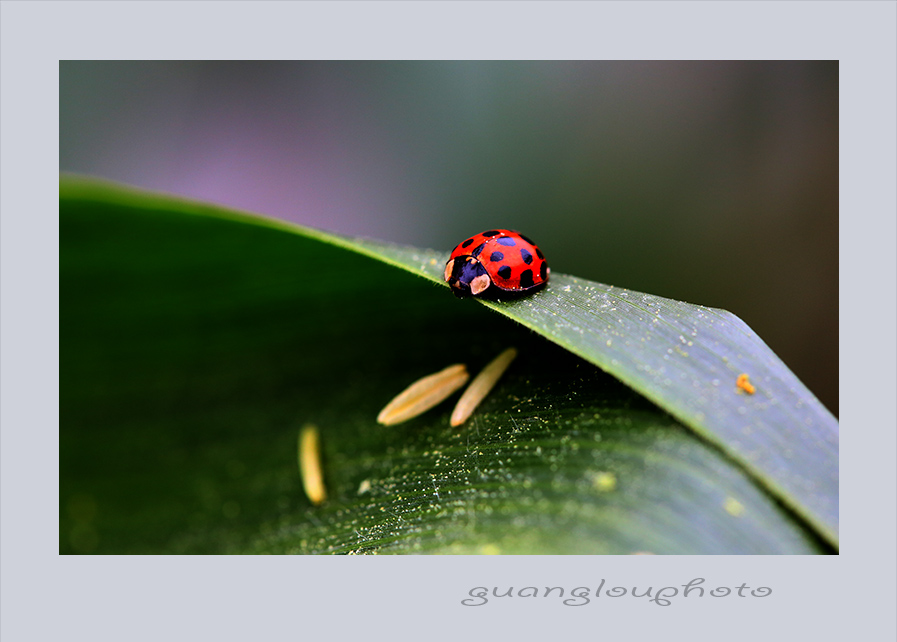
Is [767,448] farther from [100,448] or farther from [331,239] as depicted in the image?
[100,448]

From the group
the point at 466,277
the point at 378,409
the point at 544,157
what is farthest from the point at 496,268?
the point at 544,157

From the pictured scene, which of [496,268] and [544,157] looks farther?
[544,157]

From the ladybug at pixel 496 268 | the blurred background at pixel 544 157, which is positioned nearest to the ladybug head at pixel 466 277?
the ladybug at pixel 496 268

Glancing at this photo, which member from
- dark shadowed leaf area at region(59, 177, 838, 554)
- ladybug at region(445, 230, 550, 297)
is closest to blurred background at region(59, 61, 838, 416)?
ladybug at region(445, 230, 550, 297)

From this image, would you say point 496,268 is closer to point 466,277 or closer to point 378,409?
point 466,277

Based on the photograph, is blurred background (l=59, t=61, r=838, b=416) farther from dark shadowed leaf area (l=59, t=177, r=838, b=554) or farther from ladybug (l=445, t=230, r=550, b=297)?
dark shadowed leaf area (l=59, t=177, r=838, b=554)
